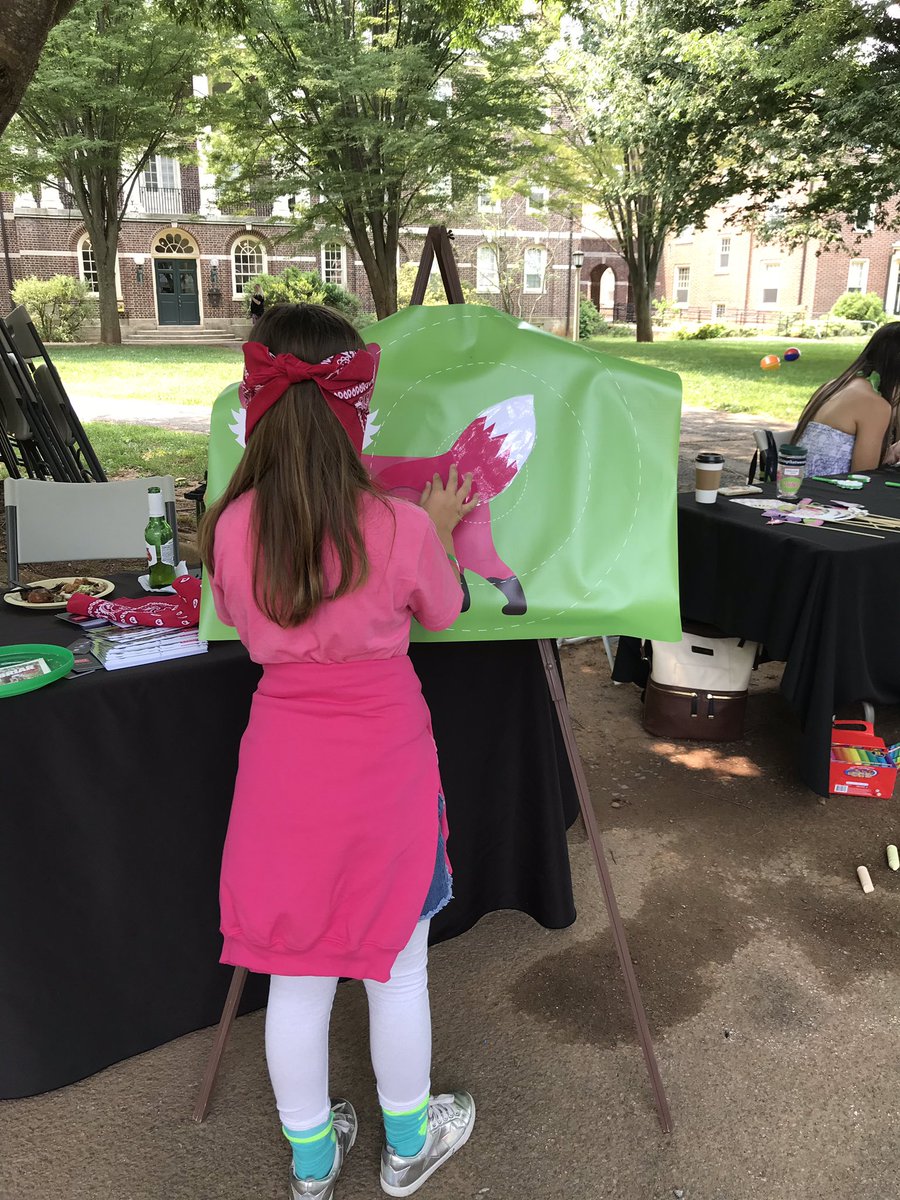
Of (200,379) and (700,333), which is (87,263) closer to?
(200,379)

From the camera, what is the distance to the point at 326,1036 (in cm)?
162

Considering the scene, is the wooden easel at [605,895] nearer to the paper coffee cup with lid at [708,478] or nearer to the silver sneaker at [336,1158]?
the silver sneaker at [336,1158]

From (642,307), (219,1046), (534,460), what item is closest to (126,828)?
(219,1046)

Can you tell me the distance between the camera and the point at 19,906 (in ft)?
6.16

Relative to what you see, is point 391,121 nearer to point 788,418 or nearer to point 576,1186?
point 788,418

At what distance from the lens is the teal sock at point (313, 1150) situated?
1664 mm

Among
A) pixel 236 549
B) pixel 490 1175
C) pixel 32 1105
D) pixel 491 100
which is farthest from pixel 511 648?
pixel 491 100

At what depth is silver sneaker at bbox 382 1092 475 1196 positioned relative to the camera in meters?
1.77

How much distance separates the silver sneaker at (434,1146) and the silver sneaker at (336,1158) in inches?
3.9

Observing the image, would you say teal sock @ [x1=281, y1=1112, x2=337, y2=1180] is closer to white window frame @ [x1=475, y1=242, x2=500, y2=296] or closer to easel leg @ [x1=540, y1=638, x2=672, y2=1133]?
easel leg @ [x1=540, y1=638, x2=672, y2=1133]

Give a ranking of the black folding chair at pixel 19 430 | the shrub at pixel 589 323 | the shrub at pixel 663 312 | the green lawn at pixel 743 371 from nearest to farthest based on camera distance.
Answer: the black folding chair at pixel 19 430 < the green lawn at pixel 743 371 < the shrub at pixel 589 323 < the shrub at pixel 663 312

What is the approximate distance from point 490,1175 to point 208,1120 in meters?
0.63

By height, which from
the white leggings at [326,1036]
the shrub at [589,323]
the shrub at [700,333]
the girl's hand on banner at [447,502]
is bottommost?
the white leggings at [326,1036]

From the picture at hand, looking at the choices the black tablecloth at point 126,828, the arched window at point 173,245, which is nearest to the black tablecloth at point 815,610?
the black tablecloth at point 126,828
